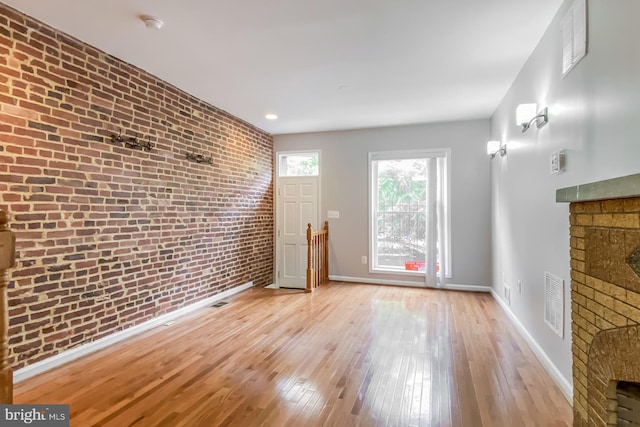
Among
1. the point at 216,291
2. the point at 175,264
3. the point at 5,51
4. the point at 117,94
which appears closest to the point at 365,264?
the point at 216,291

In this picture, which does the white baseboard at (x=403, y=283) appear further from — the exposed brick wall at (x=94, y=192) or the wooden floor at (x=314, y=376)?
the exposed brick wall at (x=94, y=192)

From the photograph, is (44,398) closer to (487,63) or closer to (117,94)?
(117,94)

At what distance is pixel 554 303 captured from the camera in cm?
229

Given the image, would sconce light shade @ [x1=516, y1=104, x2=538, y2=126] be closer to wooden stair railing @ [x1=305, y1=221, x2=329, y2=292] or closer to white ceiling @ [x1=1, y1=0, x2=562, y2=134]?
white ceiling @ [x1=1, y1=0, x2=562, y2=134]

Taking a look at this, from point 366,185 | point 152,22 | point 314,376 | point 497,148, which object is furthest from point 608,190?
point 366,185

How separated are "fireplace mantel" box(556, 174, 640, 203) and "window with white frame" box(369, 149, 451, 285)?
11.4ft

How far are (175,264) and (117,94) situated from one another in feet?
5.99

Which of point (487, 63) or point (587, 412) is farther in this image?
point (487, 63)

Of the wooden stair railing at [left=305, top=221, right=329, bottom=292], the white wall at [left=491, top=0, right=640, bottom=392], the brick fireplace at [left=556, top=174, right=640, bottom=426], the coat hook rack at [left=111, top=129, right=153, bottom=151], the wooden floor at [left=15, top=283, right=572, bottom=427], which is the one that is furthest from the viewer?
the wooden stair railing at [left=305, top=221, right=329, bottom=292]

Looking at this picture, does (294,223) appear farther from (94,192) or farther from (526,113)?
(526,113)

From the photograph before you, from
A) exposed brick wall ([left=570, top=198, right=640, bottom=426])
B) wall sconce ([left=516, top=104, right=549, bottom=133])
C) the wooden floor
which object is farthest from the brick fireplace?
wall sconce ([left=516, top=104, right=549, bottom=133])

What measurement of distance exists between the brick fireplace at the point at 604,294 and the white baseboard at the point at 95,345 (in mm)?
3366

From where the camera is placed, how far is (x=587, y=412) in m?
1.40

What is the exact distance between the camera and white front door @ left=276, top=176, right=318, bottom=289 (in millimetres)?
5562
